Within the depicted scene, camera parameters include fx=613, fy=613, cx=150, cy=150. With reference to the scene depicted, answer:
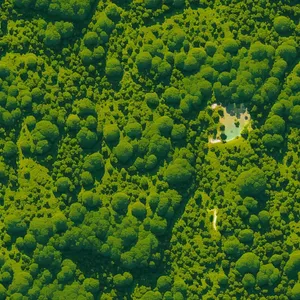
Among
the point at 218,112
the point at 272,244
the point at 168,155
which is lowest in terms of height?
the point at 272,244

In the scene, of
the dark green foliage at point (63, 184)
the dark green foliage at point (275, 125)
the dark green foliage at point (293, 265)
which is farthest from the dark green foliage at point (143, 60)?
the dark green foliage at point (293, 265)

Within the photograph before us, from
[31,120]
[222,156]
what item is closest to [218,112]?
[222,156]

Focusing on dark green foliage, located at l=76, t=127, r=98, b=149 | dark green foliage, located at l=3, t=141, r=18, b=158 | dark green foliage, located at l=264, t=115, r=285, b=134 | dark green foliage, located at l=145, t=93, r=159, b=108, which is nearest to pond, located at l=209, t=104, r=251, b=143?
dark green foliage, located at l=264, t=115, r=285, b=134

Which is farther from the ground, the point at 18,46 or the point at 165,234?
the point at 18,46

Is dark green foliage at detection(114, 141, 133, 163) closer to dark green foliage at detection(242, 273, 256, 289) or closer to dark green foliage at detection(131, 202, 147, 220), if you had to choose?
dark green foliage at detection(131, 202, 147, 220)

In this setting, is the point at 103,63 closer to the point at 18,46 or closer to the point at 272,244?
the point at 18,46

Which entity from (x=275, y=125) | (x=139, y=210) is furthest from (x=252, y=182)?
(x=139, y=210)
